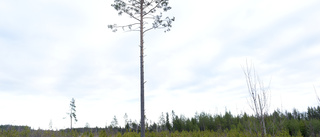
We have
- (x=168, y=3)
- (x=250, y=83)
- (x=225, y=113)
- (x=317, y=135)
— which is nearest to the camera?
(x=250, y=83)

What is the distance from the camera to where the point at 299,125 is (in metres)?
23.1

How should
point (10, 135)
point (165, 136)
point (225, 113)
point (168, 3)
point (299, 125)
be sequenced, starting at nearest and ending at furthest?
point (168, 3), point (10, 135), point (165, 136), point (299, 125), point (225, 113)

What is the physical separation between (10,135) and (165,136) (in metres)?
12.7

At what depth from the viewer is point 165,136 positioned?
19.1 m

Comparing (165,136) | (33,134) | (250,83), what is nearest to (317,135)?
(165,136)

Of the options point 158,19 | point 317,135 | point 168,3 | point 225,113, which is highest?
point 168,3

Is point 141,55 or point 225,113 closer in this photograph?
point 141,55

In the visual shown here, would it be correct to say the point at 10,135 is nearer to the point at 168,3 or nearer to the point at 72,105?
the point at 168,3

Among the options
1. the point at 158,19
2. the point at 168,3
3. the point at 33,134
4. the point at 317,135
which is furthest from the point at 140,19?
the point at 317,135

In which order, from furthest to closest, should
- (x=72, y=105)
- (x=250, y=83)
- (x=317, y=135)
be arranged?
(x=72, y=105) → (x=317, y=135) → (x=250, y=83)

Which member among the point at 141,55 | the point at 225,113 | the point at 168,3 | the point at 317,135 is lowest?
the point at 317,135

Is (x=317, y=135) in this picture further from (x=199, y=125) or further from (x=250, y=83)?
(x=250, y=83)

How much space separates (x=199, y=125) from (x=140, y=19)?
24.0 metres

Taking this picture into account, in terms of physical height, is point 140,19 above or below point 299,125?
above
